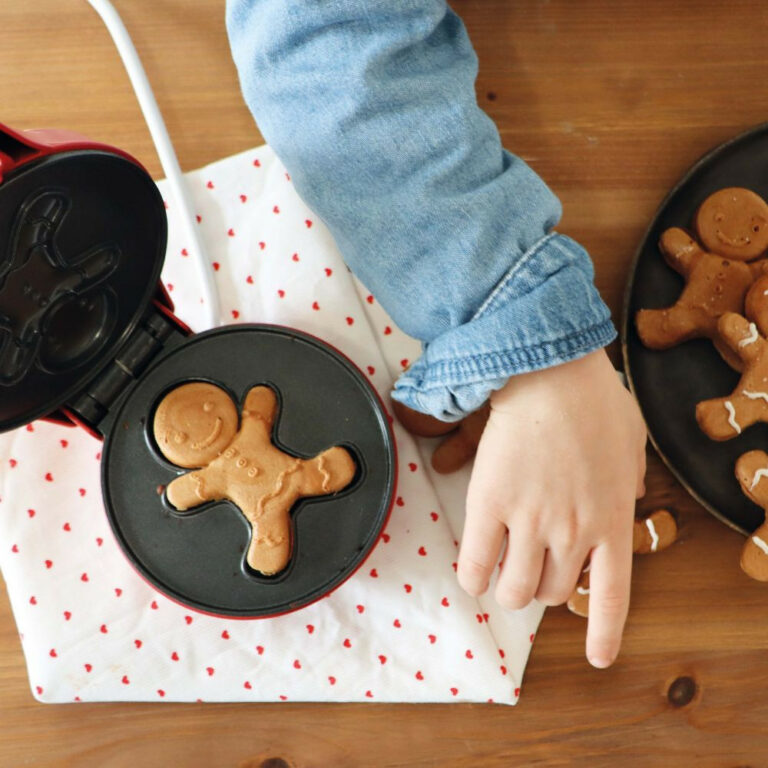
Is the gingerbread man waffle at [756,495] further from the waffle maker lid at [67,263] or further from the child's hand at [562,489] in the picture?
the waffle maker lid at [67,263]

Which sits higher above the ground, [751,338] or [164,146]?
[164,146]

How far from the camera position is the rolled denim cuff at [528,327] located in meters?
0.41

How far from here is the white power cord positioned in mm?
547

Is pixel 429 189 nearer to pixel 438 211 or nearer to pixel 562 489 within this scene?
pixel 438 211

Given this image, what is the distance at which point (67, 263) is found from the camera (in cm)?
40

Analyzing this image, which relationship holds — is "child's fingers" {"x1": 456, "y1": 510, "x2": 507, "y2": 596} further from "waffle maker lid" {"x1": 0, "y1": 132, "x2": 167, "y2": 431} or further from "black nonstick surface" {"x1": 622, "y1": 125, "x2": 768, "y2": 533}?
"waffle maker lid" {"x1": 0, "y1": 132, "x2": 167, "y2": 431}

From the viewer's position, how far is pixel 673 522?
0.54m

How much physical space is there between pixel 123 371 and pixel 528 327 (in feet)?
0.84

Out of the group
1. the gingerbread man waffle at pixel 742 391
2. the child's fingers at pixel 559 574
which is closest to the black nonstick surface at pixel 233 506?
the child's fingers at pixel 559 574

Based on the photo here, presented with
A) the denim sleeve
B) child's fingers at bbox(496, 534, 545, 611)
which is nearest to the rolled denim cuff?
the denim sleeve

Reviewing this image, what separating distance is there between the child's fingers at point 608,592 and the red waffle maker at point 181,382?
0.14 metres

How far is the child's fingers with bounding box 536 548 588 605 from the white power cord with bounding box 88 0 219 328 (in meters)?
0.30

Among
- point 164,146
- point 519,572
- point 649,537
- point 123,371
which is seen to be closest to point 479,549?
point 519,572

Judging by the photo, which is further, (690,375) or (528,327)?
(690,375)
